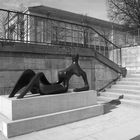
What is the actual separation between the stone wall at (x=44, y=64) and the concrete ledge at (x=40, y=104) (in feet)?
4.42

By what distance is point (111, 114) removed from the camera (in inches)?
209

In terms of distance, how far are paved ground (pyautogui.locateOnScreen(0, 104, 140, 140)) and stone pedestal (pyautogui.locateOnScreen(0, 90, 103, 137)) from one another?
15cm

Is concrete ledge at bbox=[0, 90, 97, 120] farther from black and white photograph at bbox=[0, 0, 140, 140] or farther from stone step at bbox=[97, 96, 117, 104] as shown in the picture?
stone step at bbox=[97, 96, 117, 104]

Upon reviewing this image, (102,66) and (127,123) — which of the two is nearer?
(127,123)

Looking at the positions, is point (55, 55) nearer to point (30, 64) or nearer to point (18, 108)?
point (30, 64)

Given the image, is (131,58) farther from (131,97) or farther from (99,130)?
(99,130)

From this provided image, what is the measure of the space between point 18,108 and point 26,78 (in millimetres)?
918

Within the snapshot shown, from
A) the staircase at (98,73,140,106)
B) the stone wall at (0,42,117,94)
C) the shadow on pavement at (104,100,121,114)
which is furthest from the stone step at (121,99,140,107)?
the stone wall at (0,42,117,94)

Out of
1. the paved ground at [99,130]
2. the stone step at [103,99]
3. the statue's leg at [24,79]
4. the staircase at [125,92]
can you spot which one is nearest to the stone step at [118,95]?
the staircase at [125,92]

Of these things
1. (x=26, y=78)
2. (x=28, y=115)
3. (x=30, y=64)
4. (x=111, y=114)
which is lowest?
(x=111, y=114)

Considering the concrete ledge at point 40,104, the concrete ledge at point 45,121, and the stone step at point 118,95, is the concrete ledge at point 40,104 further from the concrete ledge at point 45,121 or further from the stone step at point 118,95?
the stone step at point 118,95

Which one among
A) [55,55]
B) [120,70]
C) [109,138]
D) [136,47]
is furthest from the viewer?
[136,47]

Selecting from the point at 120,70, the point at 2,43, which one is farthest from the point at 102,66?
the point at 2,43

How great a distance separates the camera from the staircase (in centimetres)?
653
